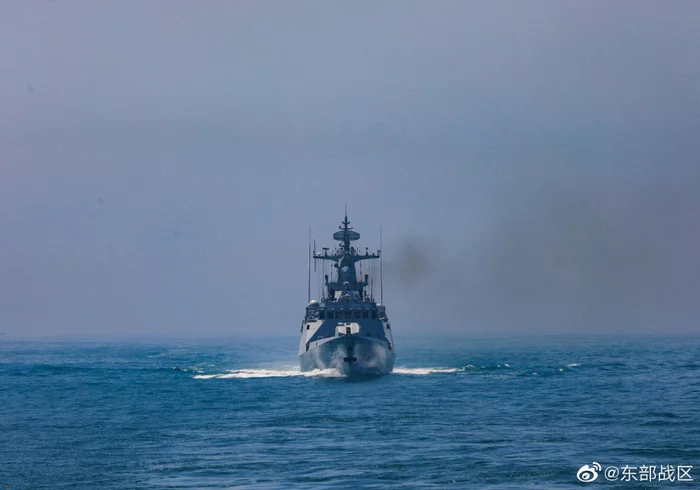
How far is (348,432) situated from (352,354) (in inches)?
1318

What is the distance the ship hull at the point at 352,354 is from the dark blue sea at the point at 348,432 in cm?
158

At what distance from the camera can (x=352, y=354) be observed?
272 ft

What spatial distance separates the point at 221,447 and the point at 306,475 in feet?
28.9

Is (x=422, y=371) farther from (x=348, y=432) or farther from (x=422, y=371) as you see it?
(x=348, y=432)

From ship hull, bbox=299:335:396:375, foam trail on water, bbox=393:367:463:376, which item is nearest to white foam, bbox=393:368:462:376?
foam trail on water, bbox=393:367:463:376

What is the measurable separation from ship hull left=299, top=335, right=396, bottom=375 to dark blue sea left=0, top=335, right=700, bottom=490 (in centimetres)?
158

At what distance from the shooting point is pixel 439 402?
63.4 metres

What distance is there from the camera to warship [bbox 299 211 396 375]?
82938 millimetres

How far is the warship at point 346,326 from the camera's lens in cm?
8294

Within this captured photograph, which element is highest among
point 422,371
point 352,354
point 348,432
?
point 352,354

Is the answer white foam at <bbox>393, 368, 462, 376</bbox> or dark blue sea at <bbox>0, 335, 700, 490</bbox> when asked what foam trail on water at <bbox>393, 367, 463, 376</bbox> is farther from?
dark blue sea at <bbox>0, 335, 700, 490</bbox>

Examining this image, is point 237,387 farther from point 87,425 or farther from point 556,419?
point 556,419

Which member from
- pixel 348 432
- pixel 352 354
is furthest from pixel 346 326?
pixel 348 432

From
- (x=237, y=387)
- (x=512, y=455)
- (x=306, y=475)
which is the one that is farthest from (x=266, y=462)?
(x=237, y=387)
